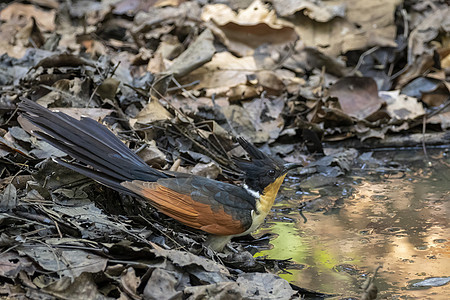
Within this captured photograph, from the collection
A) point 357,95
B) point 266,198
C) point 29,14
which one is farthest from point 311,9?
point 266,198

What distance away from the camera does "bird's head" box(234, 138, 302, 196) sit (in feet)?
12.4

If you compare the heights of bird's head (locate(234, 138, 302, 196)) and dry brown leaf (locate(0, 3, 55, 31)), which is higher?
bird's head (locate(234, 138, 302, 196))

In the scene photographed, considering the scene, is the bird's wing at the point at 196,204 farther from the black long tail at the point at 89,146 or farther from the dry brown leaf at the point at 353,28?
the dry brown leaf at the point at 353,28

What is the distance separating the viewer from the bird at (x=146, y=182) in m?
3.40

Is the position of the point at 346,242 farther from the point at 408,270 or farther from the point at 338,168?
the point at 338,168

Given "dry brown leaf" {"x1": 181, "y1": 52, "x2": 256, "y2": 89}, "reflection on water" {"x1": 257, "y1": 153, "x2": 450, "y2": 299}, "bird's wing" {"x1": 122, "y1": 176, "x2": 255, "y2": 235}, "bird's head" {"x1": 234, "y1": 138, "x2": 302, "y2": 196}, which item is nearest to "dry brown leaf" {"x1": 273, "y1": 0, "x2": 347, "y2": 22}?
"dry brown leaf" {"x1": 181, "y1": 52, "x2": 256, "y2": 89}

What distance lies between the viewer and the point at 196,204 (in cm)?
347

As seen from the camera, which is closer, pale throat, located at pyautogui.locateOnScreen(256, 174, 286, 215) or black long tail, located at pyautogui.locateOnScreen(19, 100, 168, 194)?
black long tail, located at pyautogui.locateOnScreen(19, 100, 168, 194)

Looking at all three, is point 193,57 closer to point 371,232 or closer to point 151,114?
point 151,114

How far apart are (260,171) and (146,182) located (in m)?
0.78

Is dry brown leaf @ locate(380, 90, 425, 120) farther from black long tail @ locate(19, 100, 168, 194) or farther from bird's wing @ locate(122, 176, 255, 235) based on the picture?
black long tail @ locate(19, 100, 168, 194)

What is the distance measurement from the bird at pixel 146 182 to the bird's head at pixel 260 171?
5.8 inches

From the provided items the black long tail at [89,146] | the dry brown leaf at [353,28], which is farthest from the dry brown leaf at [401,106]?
the black long tail at [89,146]

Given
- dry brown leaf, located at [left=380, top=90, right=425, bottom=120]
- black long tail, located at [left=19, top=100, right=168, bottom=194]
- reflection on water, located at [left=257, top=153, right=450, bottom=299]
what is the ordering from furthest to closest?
dry brown leaf, located at [left=380, top=90, right=425, bottom=120], black long tail, located at [left=19, top=100, right=168, bottom=194], reflection on water, located at [left=257, top=153, right=450, bottom=299]
